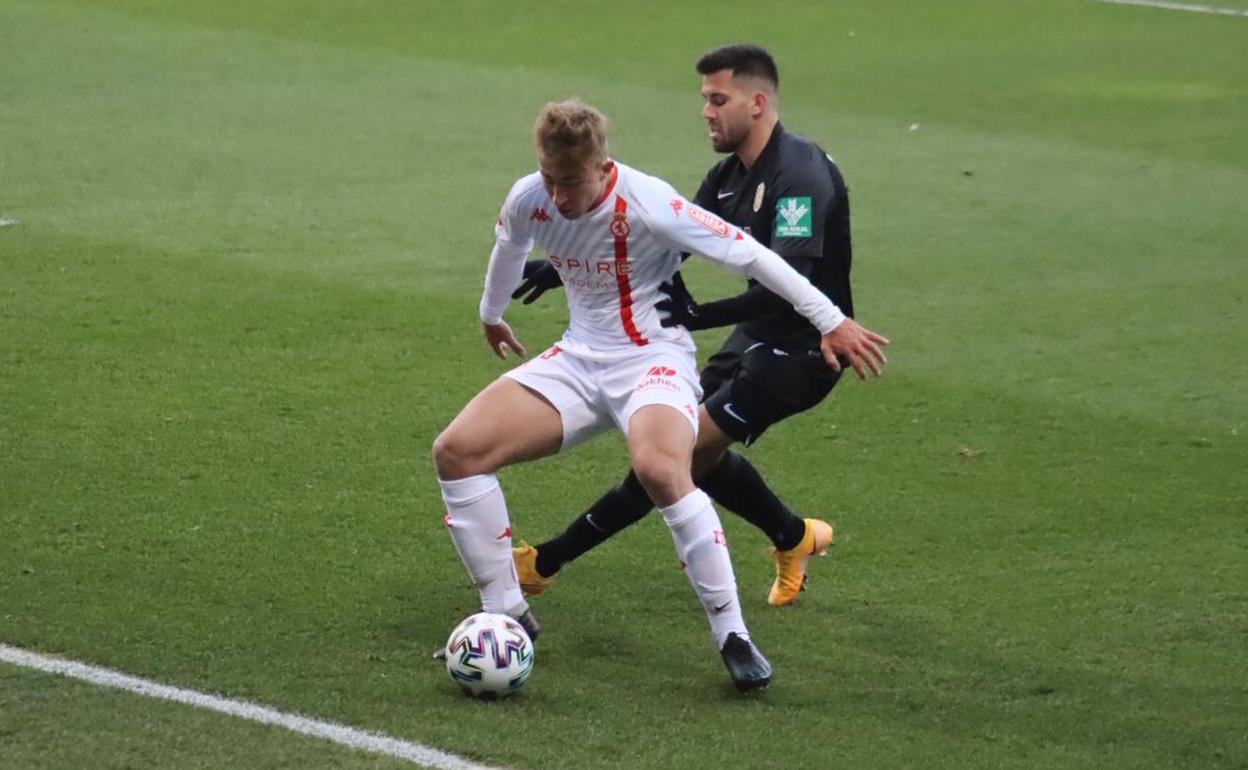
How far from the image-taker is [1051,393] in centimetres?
963

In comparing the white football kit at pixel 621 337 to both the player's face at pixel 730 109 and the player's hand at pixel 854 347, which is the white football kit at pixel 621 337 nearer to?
the player's hand at pixel 854 347

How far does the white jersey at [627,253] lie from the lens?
6059 mm

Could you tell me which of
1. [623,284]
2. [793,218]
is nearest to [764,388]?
[793,218]

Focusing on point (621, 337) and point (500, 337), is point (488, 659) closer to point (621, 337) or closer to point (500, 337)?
point (621, 337)

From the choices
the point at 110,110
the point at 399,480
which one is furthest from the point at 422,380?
the point at 110,110

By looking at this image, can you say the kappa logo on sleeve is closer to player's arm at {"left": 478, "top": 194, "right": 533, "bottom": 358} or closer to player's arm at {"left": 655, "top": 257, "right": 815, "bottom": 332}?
player's arm at {"left": 655, "top": 257, "right": 815, "bottom": 332}

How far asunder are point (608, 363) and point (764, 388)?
2.30 feet

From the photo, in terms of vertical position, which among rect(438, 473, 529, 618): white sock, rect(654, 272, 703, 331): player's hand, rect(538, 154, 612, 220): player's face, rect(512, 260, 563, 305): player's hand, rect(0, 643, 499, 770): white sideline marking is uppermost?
rect(538, 154, 612, 220): player's face

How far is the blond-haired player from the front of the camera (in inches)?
237

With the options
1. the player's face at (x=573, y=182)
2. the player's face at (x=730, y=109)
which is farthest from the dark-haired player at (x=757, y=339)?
the player's face at (x=573, y=182)

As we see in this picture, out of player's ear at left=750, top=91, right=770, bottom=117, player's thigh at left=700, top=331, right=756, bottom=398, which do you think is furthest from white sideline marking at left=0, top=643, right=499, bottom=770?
player's ear at left=750, top=91, right=770, bottom=117

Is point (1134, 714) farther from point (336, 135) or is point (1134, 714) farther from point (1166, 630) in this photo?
point (336, 135)

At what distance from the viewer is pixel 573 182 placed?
6004 mm

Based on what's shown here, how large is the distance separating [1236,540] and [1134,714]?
1.94 m
